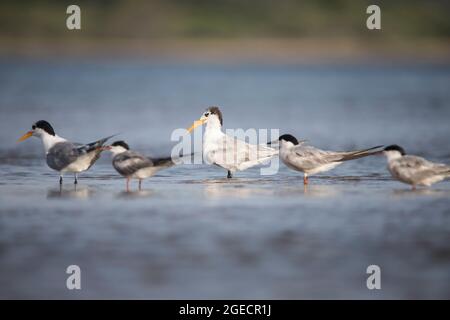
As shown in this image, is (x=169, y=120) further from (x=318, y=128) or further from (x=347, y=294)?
(x=347, y=294)

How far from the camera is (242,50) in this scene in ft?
252

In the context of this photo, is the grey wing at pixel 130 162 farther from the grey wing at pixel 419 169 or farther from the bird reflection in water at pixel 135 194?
the grey wing at pixel 419 169

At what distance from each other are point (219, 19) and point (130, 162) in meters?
80.2

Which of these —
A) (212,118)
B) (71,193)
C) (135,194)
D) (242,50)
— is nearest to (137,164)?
(135,194)

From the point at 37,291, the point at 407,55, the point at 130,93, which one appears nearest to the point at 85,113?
the point at 130,93

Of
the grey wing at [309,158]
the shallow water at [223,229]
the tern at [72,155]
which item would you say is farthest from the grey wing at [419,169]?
the tern at [72,155]

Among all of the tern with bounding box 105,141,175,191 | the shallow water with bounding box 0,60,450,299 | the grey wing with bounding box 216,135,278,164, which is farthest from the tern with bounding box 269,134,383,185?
the tern with bounding box 105,141,175,191

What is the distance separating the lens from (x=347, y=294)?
23.4 ft

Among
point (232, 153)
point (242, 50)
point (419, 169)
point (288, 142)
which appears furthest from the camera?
point (242, 50)

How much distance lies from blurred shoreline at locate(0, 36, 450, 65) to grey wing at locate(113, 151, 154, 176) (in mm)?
51664

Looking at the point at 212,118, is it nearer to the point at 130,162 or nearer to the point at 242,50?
the point at 130,162

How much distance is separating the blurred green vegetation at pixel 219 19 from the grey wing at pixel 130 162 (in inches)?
2558
